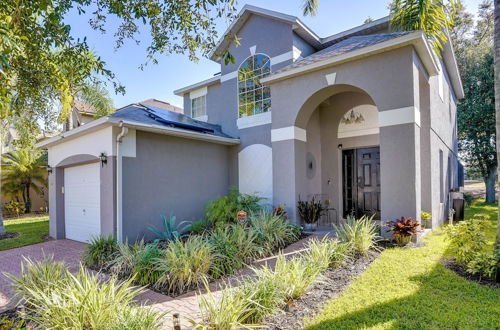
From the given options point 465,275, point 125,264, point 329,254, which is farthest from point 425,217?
point 125,264

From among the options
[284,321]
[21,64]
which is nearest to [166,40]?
[21,64]

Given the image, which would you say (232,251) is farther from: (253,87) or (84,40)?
(253,87)

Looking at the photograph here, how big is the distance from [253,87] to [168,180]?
534 cm

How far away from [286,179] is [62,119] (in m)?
7.12

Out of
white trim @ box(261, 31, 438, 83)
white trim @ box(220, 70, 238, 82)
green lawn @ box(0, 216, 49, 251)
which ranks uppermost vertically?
white trim @ box(220, 70, 238, 82)

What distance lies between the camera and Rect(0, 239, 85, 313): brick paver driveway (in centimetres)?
632

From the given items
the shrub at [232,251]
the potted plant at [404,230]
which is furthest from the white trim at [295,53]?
the shrub at [232,251]

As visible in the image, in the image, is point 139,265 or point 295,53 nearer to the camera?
point 139,265

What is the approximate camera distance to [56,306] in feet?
11.5

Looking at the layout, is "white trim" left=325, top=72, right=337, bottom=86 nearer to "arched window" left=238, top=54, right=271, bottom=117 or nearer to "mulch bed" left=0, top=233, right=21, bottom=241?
"arched window" left=238, top=54, right=271, bottom=117

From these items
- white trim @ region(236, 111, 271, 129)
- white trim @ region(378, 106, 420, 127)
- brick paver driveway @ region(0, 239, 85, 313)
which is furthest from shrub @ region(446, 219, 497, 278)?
brick paver driveway @ region(0, 239, 85, 313)

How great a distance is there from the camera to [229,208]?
9.72 metres

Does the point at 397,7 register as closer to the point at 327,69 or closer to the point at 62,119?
the point at 327,69

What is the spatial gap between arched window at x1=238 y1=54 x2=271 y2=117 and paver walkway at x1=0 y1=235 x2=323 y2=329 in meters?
5.82
